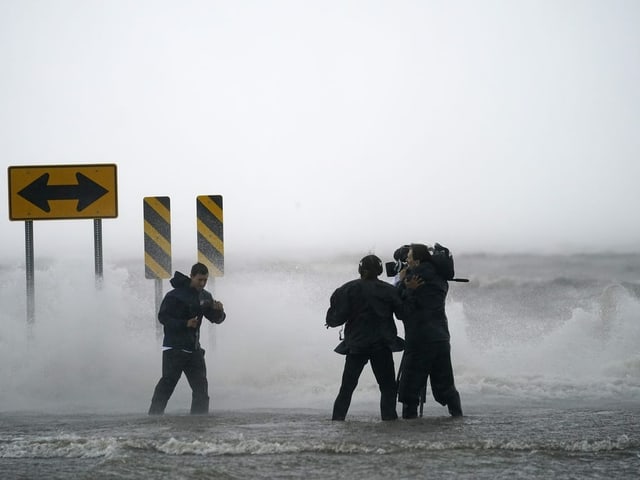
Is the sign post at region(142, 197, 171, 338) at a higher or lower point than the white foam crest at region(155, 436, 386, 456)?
higher

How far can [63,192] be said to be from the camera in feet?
42.4

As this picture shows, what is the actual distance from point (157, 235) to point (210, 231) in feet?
2.43

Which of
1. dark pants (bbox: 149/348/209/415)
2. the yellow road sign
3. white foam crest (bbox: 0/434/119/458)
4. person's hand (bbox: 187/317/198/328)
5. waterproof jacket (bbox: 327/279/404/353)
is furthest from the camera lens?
the yellow road sign

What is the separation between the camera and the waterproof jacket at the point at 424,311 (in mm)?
9727

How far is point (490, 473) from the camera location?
20.2ft

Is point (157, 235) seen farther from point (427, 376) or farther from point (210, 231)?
point (427, 376)

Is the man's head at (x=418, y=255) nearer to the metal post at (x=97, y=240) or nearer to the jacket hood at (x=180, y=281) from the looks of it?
the jacket hood at (x=180, y=281)

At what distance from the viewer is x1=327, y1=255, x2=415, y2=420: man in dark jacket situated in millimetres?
9500

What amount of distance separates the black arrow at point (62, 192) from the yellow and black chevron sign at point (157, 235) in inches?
29.9

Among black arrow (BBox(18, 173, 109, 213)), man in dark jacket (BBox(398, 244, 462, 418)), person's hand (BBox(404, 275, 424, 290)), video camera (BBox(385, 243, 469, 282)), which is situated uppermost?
black arrow (BBox(18, 173, 109, 213))

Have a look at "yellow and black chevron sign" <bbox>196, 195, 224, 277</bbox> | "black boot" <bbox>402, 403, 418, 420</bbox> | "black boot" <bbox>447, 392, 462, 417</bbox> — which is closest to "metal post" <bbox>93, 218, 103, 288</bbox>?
"yellow and black chevron sign" <bbox>196, 195, 224, 277</bbox>

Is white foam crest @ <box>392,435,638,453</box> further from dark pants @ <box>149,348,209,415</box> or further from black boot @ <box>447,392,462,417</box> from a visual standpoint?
dark pants @ <box>149,348,209,415</box>

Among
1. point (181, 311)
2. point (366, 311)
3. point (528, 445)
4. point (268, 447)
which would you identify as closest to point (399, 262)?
point (366, 311)

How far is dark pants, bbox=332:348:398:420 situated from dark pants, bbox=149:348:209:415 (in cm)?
197
